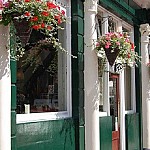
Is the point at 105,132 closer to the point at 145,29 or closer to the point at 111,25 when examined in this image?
the point at 111,25

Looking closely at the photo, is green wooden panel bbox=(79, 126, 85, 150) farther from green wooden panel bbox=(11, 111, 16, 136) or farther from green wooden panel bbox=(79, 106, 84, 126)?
green wooden panel bbox=(11, 111, 16, 136)

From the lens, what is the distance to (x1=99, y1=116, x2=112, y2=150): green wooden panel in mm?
6949

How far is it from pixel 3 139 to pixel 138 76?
19.6ft

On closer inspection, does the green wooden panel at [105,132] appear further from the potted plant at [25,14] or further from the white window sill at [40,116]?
the potted plant at [25,14]

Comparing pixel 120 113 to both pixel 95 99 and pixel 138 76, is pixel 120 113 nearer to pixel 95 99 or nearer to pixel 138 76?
pixel 138 76

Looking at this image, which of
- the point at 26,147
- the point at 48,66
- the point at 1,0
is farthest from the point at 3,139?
the point at 48,66

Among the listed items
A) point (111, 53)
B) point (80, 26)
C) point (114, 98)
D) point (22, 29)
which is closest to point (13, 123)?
point (22, 29)

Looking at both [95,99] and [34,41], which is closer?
A: [34,41]

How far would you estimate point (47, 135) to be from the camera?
5383 mm

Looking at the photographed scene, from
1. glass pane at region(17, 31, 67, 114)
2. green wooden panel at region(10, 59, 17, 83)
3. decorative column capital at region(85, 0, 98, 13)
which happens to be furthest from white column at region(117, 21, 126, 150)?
green wooden panel at region(10, 59, 17, 83)

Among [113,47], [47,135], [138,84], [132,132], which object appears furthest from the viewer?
[138,84]

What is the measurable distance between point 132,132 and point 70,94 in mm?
3353

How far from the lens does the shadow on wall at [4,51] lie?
3.94 metres

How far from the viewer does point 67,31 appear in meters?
6.16
